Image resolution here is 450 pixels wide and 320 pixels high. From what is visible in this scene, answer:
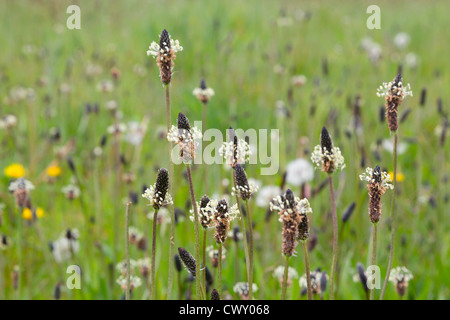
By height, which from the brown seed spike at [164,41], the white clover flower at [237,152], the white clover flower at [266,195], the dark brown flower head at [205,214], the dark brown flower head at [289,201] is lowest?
the dark brown flower head at [205,214]

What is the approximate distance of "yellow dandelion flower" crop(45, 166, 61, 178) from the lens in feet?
6.98

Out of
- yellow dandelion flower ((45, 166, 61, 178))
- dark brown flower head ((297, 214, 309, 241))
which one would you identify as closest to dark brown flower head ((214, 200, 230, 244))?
dark brown flower head ((297, 214, 309, 241))

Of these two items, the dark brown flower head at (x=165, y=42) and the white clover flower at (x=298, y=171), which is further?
the white clover flower at (x=298, y=171)

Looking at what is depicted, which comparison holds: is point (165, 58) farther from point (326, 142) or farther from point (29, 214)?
point (29, 214)

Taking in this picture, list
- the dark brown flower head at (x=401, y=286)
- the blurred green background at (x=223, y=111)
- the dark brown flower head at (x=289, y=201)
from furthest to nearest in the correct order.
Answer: the blurred green background at (x=223, y=111) → the dark brown flower head at (x=401, y=286) → the dark brown flower head at (x=289, y=201)

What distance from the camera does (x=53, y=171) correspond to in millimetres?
2135

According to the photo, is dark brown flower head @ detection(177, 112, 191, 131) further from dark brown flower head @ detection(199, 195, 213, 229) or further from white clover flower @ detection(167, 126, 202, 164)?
dark brown flower head @ detection(199, 195, 213, 229)

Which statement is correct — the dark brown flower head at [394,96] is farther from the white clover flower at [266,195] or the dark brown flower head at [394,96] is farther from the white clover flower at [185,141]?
the white clover flower at [266,195]

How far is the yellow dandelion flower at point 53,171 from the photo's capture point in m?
2.13

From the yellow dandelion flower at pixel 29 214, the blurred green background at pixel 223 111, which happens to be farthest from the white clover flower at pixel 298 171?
the yellow dandelion flower at pixel 29 214

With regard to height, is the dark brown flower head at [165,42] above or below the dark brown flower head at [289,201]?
above
